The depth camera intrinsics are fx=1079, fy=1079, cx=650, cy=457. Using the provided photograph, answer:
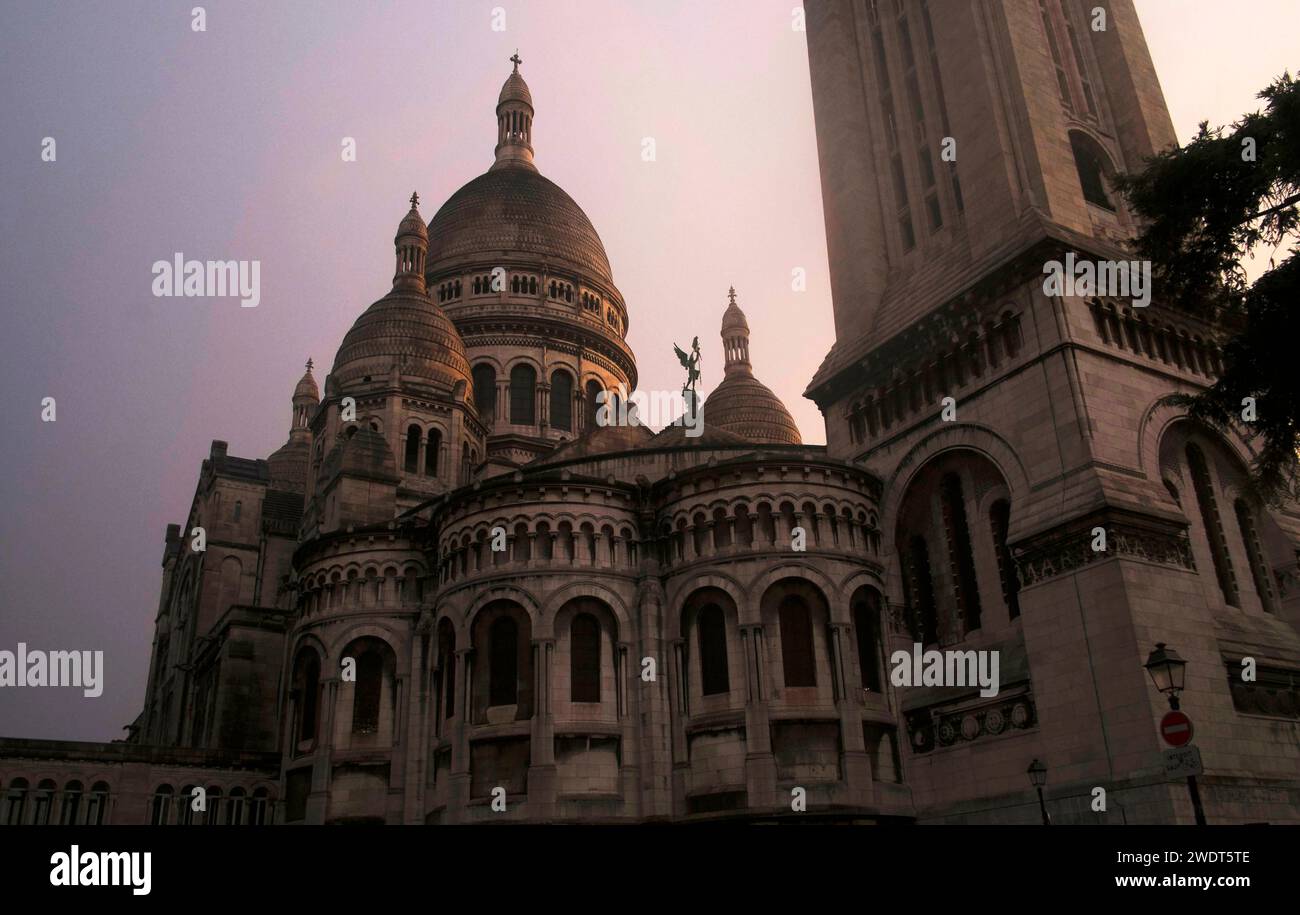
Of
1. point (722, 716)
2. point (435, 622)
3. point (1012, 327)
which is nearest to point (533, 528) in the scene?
point (435, 622)

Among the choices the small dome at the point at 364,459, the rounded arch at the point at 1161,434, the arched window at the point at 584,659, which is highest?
the small dome at the point at 364,459

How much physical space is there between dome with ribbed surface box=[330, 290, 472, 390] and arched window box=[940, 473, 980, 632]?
28.3 meters

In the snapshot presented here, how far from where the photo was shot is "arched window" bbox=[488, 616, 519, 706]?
1210 inches

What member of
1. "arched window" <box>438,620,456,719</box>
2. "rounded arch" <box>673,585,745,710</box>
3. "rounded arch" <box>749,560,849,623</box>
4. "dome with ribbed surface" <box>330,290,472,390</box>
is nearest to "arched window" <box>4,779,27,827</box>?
"arched window" <box>438,620,456,719</box>

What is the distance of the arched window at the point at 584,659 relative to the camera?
30359 mm

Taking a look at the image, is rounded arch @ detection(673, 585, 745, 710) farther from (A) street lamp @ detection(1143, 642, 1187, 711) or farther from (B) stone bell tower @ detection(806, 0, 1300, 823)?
(A) street lamp @ detection(1143, 642, 1187, 711)

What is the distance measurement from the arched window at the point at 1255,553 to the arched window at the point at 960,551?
25.4 ft

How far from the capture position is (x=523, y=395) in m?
61.5

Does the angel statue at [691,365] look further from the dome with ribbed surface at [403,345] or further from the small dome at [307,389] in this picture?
the small dome at [307,389]

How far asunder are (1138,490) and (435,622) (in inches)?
801

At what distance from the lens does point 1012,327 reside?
29969mm

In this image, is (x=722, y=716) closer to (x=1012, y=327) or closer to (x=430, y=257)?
(x=1012, y=327)

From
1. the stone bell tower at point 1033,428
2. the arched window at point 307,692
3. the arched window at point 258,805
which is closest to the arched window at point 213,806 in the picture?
the arched window at point 258,805

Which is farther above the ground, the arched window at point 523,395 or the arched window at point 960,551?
the arched window at point 523,395
